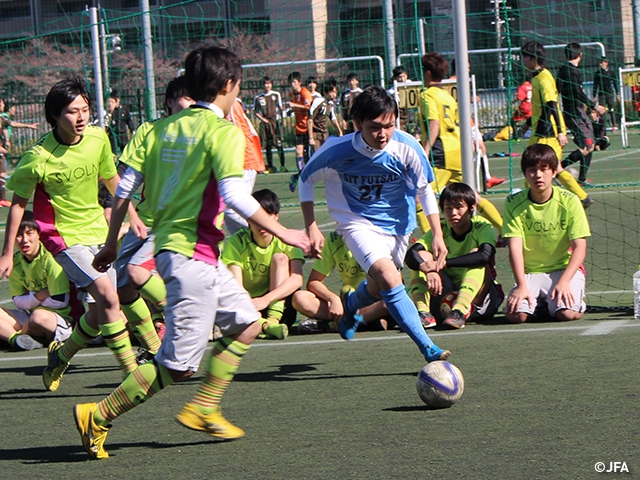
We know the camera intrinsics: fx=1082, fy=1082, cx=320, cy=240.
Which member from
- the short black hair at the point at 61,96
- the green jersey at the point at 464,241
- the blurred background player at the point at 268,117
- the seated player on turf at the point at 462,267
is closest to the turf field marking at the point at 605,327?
the seated player on turf at the point at 462,267

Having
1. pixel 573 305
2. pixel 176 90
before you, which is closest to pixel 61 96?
pixel 176 90

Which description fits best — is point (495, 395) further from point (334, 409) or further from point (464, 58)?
point (464, 58)

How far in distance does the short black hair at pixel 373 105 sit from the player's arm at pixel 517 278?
6.73 feet

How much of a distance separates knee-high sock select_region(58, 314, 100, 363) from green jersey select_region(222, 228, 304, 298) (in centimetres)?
183

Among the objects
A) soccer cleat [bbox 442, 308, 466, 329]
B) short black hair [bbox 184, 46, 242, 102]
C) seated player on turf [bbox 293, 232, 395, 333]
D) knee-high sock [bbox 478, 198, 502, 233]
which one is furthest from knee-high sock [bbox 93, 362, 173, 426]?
knee-high sock [bbox 478, 198, 502, 233]

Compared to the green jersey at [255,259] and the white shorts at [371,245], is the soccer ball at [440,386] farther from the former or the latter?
the green jersey at [255,259]

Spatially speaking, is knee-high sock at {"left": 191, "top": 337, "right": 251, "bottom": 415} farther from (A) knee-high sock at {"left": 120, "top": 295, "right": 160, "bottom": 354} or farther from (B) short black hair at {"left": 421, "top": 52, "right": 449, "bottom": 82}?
(B) short black hair at {"left": 421, "top": 52, "right": 449, "bottom": 82}

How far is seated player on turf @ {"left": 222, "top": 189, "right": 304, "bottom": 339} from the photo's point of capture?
7872 millimetres

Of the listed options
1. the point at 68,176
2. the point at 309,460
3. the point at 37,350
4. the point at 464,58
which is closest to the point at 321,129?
the point at 464,58

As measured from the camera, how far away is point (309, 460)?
450 cm

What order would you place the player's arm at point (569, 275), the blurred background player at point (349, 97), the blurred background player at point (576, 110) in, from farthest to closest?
the blurred background player at point (349, 97)
the blurred background player at point (576, 110)
the player's arm at point (569, 275)

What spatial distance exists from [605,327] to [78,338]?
136 inches

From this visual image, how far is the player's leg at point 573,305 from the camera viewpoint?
7.63 metres

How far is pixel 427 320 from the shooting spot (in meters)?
7.79
